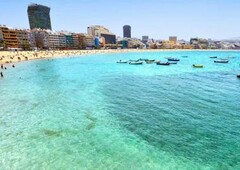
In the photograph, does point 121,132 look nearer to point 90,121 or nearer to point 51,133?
point 90,121

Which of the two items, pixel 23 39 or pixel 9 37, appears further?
pixel 23 39

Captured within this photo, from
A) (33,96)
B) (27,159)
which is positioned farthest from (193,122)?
(33,96)

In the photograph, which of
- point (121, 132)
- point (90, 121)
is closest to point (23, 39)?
point (90, 121)

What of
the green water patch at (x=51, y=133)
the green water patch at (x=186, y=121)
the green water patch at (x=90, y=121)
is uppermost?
the green water patch at (x=51, y=133)

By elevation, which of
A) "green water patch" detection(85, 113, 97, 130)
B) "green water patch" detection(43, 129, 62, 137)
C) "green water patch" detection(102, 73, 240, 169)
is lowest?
"green water patch" detection(102, 73, 240, 169)

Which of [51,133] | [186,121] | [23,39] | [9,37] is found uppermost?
[9,37]

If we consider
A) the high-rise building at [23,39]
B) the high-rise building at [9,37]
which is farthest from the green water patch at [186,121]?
the high-rise building at [23,39]

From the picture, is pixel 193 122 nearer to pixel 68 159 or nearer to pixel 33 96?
pixel 68 159

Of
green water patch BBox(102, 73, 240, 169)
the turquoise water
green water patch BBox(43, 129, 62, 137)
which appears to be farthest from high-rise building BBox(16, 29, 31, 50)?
green water patch BBox(43, 129, 62, 137)

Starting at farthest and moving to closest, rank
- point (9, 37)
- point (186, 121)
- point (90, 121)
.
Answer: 1. point (9, 37)
2. point (90, 121)
3. point (186, 121)

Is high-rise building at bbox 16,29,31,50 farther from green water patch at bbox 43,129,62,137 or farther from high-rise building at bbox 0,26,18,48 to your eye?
green water patch at bbox 43,129,62,137

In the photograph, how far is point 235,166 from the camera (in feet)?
48.3

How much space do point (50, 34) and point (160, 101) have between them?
186m

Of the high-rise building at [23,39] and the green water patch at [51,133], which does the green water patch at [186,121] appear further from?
the high-rise building at [23,39]
